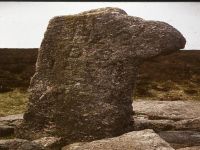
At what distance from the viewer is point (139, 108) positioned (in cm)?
1433

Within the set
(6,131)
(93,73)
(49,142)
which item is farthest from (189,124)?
(6,131)

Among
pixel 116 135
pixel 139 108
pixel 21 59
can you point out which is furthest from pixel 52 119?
pixel 21 59

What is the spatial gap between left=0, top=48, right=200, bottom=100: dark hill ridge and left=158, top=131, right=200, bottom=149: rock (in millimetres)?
14133

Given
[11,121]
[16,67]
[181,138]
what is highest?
[181,138]

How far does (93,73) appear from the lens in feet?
33.0

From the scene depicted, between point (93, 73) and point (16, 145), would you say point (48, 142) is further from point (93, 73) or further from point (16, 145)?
point (93, 73)

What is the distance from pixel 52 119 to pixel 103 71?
1.56m

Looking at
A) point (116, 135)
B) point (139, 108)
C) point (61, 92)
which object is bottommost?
point (139, 108)

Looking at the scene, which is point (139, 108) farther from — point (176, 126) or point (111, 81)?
point (111, 81)

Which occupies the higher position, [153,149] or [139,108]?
[153,149]

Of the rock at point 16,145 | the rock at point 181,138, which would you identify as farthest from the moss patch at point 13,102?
the rock at point 16,145

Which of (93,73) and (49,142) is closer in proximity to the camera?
(49,142)

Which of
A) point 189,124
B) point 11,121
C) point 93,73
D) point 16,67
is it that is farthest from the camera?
point 16,67

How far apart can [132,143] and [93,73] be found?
2.08 metres
